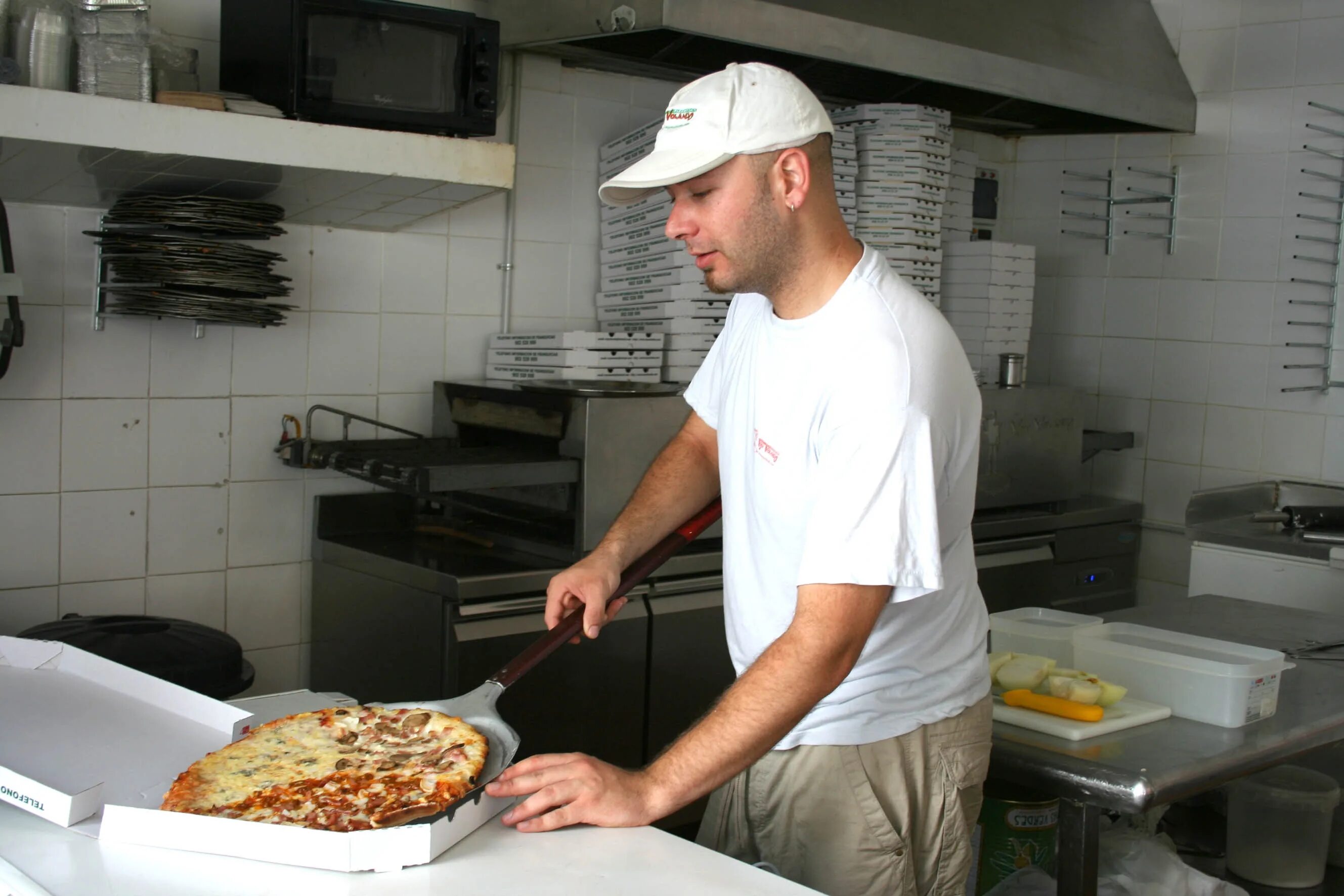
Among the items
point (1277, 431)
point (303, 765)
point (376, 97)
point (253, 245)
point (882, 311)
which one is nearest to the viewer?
point (303, 765)

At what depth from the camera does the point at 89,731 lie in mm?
1507

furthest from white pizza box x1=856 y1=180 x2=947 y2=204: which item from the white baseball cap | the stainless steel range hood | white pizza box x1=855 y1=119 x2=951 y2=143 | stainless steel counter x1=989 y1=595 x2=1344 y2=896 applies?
the white baseball cap

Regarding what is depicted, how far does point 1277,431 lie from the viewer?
4000mm

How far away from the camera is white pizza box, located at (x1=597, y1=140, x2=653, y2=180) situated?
3.29 meters

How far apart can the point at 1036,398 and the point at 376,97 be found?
2.26 metres

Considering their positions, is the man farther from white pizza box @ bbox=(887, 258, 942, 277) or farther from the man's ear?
white pizza box @ bbox=(887, 258, 942, 277)

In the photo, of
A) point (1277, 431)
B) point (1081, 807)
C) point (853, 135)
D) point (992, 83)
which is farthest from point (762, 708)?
point (1277, 431)

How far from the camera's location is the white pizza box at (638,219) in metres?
3.32

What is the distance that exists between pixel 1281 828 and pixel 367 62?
239 centimetres

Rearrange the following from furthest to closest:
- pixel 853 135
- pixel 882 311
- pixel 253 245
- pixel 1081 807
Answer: pixel 853 135
pixel 253 245
pixel 1081 807
pixel 882 311

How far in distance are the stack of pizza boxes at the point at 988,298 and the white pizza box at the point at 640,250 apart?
1.22 meters

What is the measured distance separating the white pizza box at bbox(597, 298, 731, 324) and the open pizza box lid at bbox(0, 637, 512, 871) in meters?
1.78

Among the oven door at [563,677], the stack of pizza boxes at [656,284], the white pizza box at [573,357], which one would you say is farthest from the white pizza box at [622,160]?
the oven door at [563,677]

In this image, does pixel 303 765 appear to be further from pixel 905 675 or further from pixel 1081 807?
pixel 1081 807
